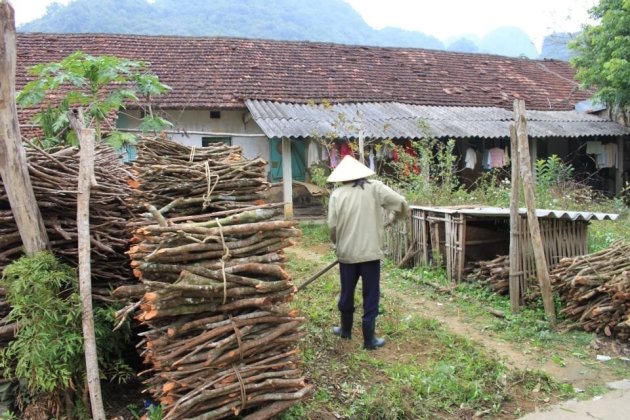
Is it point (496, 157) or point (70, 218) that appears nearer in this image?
point (70, 218)

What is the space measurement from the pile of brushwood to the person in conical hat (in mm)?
1121

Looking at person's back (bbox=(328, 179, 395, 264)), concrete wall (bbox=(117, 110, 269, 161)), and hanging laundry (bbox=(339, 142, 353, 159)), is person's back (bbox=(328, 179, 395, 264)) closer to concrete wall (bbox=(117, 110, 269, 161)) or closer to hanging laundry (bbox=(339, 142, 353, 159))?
hanging laundry (bbox=(339, 142, 353, 159))

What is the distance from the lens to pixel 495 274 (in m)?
6.37

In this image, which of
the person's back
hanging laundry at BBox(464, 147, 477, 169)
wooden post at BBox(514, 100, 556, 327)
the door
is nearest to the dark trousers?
the person's back

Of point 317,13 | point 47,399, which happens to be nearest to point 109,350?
point 47,399

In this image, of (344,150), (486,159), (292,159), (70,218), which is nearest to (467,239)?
(70,218)

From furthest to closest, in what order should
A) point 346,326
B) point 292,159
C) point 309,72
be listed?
point 309,72 < point 292,159 < point 346,326

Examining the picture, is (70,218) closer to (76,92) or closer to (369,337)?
(369,337)

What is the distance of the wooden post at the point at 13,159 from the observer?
3.43 m

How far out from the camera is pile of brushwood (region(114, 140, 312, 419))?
10.6ft

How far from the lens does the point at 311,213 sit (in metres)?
13.0

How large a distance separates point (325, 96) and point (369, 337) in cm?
1015

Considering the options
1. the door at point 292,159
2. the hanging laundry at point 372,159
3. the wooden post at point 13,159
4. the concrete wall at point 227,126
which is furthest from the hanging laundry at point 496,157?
the wooden post at point 13,159

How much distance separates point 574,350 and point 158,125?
5.59 meters
